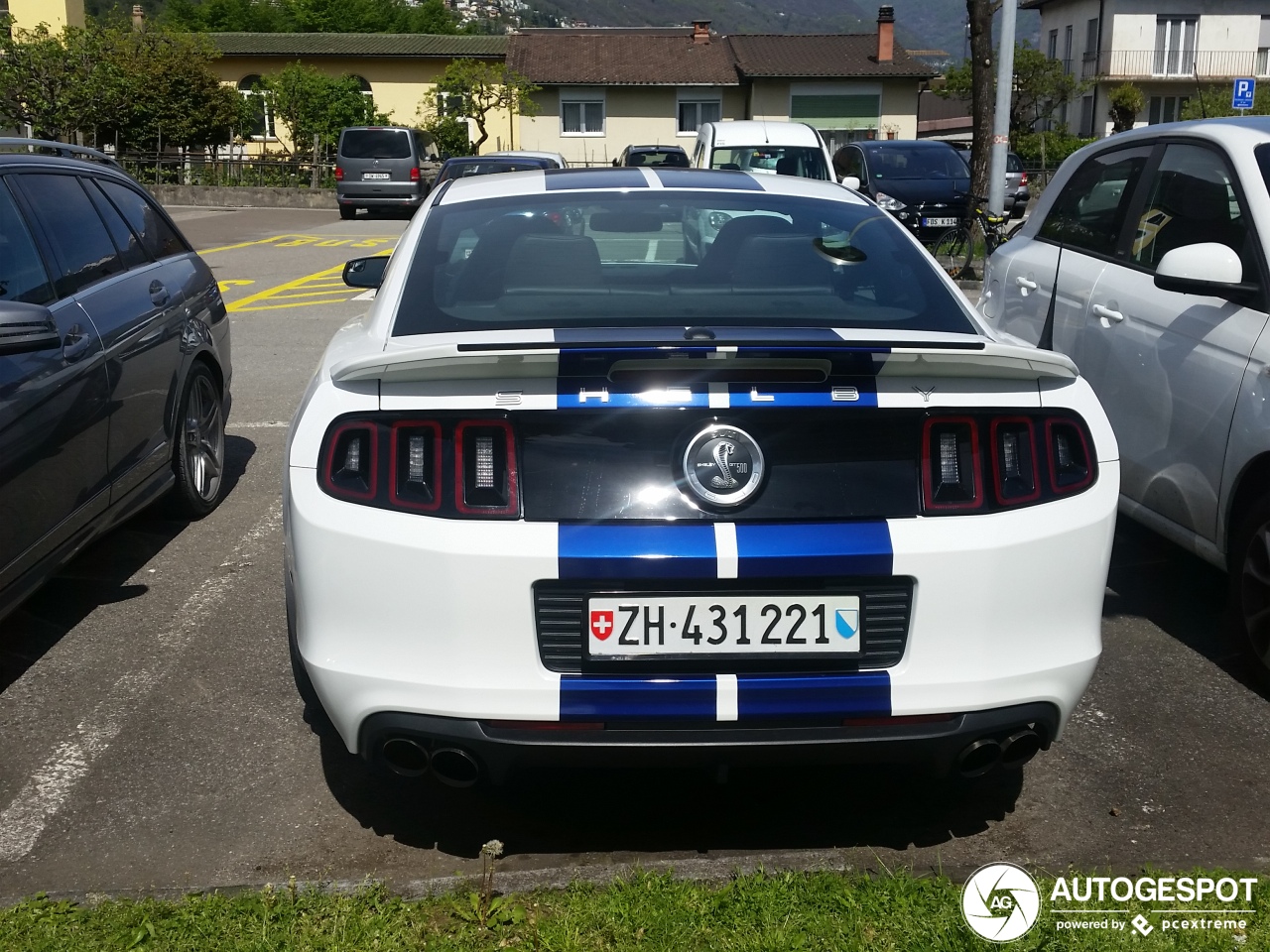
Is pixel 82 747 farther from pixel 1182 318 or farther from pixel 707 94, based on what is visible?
pixel 707 94

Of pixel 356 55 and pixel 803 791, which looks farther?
pixel 356 55

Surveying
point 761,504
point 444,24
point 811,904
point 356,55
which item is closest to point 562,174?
point 761,504

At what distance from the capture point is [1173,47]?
62469mm

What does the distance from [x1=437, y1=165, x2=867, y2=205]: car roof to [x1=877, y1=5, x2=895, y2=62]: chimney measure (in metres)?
49.7

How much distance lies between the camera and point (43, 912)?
9.78 ft

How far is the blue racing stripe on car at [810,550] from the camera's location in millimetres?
2934

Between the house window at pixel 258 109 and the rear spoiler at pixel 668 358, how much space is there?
4575 cm

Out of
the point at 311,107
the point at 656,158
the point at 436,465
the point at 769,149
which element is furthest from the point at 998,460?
the point at 311,107

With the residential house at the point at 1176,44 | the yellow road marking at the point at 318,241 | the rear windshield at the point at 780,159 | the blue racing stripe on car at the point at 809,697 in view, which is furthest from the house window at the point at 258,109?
the blue racing stripe on car at the point at 809,697

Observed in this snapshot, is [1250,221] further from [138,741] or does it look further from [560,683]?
[138,741]

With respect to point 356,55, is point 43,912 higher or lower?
lower

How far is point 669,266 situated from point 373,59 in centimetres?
5844

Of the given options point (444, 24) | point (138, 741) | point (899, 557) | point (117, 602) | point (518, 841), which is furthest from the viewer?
point (444, 24)

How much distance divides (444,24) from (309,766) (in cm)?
10238
